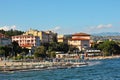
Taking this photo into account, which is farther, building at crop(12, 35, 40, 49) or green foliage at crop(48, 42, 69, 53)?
building at crop(12, 35, 40, 49)

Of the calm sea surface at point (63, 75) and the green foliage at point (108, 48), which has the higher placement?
the green foliage at point (108, 48)

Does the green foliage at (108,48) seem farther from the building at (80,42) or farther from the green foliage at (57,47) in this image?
the green foliage at (57,47)

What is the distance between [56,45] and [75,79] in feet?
260

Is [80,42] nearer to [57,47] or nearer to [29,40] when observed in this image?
[29,40]

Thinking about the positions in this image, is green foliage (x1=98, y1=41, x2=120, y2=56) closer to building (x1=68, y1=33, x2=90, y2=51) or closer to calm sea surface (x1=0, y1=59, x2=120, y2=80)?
building (x1=68, y1=33, x2=90, y2=51)

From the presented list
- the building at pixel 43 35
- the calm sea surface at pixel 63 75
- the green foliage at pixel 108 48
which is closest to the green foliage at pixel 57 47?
the building at pixel 43 35

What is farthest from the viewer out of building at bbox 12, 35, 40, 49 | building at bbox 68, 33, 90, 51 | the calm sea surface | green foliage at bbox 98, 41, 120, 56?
building at bbox 68, 33, 90, 51

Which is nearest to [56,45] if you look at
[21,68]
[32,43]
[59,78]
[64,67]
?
[32,43]

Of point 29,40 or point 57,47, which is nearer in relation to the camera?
point 57,47

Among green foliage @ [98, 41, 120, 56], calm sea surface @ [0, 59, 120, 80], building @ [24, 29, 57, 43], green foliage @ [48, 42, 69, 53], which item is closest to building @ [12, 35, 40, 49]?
green foliage @ [48, 42, 69, 53]

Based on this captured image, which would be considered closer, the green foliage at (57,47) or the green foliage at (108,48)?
the green foliage at (57,47)

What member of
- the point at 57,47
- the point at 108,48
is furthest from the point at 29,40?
the point at 108,48

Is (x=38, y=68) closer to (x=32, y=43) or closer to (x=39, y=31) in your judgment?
(x=32, y=43)

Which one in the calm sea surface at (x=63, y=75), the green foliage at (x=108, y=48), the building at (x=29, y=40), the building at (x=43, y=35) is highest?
the building at (x=43, y=35)
